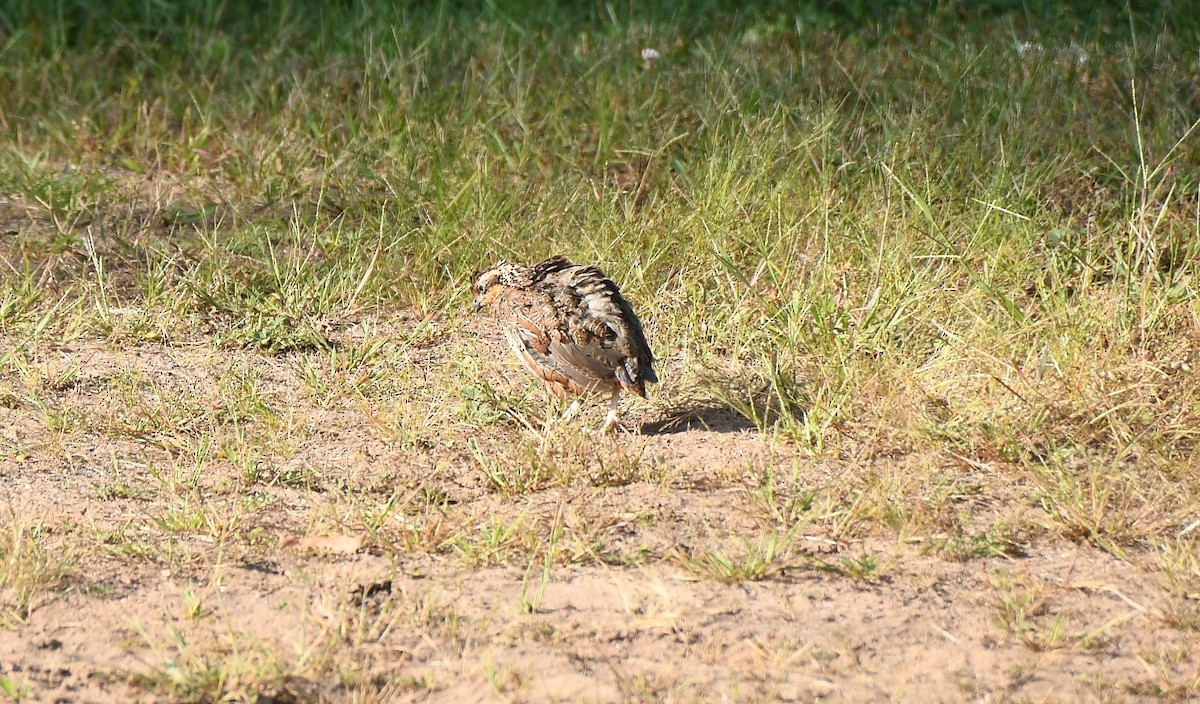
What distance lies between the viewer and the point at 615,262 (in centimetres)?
626

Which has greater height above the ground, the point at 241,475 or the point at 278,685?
the point at 278,685

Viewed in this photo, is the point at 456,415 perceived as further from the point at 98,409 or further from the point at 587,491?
the point at 98,409

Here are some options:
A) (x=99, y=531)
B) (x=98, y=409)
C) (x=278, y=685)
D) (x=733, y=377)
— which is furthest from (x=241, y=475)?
(x=733, y=377)

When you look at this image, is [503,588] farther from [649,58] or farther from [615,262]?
[649,58]

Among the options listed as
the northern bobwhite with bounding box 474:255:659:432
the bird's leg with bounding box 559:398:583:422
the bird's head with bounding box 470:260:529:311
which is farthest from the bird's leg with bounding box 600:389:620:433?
the bird's head with bounding box 470:260:529:311

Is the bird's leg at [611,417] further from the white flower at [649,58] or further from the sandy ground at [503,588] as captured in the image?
the white flower at [649,58]

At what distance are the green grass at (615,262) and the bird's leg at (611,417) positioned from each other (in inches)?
5.7

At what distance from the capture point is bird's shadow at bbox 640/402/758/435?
5152mm

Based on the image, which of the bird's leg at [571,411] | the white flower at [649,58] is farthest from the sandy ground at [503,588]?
the white flower at [649,58]

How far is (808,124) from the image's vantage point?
677 cm

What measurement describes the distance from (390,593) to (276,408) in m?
1.56

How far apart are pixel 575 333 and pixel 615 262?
136 centimetres

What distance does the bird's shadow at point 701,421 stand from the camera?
515 cm

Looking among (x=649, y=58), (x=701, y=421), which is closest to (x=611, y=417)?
(x=701, y=421)
